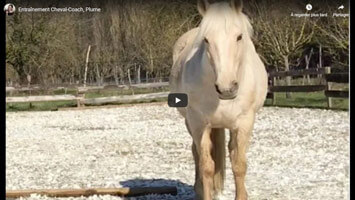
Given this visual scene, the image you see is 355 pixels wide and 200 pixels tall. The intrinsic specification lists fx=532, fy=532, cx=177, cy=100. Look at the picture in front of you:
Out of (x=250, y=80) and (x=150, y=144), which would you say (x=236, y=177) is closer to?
(x=250, y=80)

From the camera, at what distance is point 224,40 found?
43.4 inches

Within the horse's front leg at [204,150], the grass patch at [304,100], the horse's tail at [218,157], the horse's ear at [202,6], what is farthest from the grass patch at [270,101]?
the horse's ear at [202,6]

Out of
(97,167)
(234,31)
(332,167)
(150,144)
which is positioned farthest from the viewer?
(150,144)

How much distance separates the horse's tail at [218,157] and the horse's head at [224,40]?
45 centimetres

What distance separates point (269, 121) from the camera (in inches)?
116

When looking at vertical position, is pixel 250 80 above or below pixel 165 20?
below

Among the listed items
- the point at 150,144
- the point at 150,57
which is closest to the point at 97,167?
the point at 150,144

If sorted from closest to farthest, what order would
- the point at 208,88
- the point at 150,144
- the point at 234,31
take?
the point at 234,31 → the point at 208,88 → the point at 150,144

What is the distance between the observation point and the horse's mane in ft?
3.66

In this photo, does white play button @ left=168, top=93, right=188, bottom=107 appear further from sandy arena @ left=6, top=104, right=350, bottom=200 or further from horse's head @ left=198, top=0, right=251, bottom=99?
sandy arena @ left=6, top=104, right=350, bottom=200

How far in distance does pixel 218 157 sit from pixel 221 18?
0.61 meters

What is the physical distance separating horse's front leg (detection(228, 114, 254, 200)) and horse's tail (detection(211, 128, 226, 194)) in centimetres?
15

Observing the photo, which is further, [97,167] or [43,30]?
[97,167]

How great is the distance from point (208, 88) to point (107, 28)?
1.29 ft
